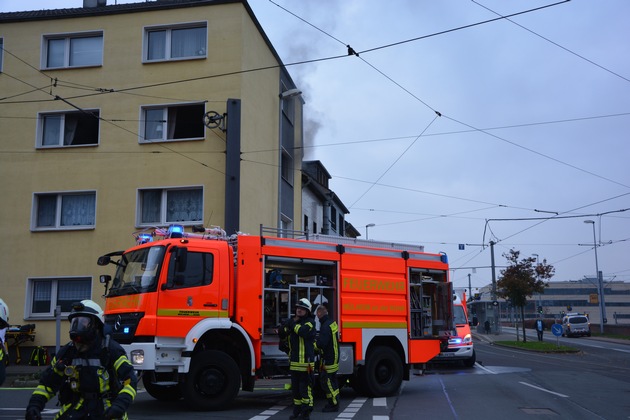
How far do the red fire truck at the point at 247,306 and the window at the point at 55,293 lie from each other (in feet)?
32.3

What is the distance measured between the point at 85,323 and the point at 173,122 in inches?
691

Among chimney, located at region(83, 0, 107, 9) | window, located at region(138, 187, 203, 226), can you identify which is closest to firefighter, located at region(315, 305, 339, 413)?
window, located at region(138, 187, 203, 226)

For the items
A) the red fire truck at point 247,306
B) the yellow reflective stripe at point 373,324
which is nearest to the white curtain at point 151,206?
the red fire truck at point 247,306

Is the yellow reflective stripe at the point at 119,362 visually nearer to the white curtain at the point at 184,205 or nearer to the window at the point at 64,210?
the white curtain at the point at 184,205

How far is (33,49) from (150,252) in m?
15.2

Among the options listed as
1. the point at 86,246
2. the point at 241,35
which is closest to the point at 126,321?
the point at 86,246

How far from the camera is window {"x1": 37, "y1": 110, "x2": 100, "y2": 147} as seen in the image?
21797 mm

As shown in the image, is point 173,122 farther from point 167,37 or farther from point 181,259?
point 181,259

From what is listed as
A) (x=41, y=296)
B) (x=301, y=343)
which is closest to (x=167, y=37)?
(x=41, y=296)

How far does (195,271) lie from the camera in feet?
34.9

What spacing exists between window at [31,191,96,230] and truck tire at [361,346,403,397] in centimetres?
1251

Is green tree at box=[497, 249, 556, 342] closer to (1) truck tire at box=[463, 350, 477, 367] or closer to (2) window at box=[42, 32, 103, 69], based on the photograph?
(1) truck tire at box=[463, 350, 477, 367]

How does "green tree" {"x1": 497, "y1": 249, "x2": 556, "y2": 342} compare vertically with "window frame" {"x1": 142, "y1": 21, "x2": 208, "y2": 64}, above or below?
below

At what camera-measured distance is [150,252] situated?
10594 millimetres
